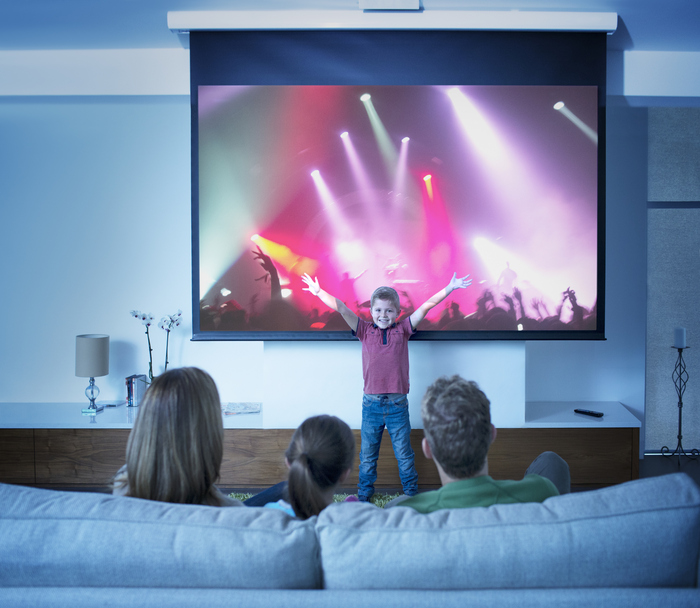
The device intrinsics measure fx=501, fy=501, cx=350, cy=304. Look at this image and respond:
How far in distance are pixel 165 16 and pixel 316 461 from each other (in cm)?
296

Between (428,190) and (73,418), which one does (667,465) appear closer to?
(428,190)

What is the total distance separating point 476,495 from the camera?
122cm

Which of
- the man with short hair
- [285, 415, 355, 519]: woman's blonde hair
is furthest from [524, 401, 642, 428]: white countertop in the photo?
[285, 415, 355, 519]: woman's blonde hair

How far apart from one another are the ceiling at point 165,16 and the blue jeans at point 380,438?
239cm

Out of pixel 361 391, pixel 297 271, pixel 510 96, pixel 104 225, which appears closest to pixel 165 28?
pixel 104 225

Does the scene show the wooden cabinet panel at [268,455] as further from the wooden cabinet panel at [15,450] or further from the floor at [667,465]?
the floor at [667,465]

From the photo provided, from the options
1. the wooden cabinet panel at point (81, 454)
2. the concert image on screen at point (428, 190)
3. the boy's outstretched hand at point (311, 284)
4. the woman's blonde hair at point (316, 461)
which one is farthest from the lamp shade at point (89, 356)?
the woman's blonde hair at point (316, 461)

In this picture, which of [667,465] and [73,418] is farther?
[667,465]

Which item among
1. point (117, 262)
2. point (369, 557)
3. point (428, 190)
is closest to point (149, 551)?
point (369, 557)

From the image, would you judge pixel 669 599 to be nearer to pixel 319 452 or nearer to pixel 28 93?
pixel 319 452

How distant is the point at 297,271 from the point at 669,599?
2525mm

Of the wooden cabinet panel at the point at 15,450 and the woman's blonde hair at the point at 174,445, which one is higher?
the woman's blonde hair at the point at 174,445

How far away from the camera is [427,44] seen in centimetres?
312

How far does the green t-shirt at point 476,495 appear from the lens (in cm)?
122
